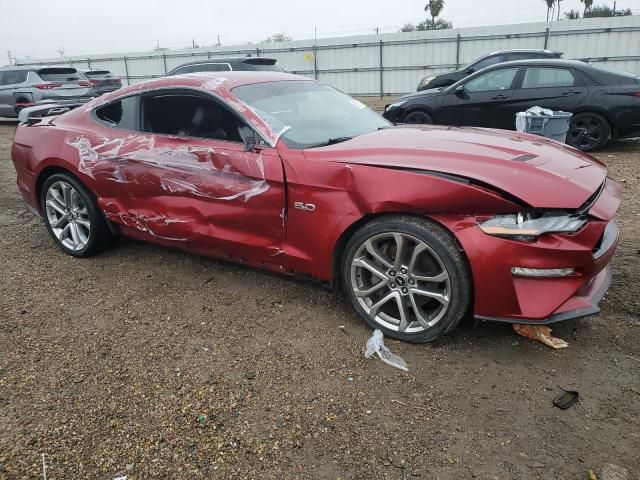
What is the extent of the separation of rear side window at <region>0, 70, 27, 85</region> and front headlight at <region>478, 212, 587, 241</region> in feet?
45.8

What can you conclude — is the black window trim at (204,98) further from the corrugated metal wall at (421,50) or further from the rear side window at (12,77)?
the corrugated metal wall at (421,50)

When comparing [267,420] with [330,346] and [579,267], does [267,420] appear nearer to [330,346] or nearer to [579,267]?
[330,346]

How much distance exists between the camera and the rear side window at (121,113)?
13.1ft

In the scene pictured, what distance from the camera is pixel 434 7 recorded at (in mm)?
49500

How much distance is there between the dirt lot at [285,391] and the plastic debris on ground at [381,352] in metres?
0.05

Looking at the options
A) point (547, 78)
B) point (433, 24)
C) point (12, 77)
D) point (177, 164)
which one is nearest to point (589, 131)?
point (547, 78)

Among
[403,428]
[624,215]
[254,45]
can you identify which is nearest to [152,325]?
[403,428]

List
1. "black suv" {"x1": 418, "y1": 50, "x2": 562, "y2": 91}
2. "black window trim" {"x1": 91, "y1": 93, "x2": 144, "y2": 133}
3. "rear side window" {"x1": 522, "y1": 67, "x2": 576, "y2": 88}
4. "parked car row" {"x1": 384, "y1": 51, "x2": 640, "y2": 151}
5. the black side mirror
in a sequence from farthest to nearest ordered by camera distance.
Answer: "black suv" {"x1": 418, "y1": 50, "x2": 562, "y2": 91} < "rear side window" {"x1": 522, "y1": 67, "x2": 576, "y2": 88} < "parked car row" {"x1": 384, "y1": 51, "x2": 640, "y2": 151} < "black window trim" {"x1": 91, "y1": 93, "x2": 144, "y2": 133} < the black side mirror

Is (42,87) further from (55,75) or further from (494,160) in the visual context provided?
(494,160)

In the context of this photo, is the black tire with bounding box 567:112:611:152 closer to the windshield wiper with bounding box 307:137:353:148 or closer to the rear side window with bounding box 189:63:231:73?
the windshield wiper with bounding box 307:137:353:148

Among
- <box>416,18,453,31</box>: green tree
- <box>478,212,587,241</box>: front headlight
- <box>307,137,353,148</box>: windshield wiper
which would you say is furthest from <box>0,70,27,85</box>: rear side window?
<box>416,18,453,31</box>: green tree

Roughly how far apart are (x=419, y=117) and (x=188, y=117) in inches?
249

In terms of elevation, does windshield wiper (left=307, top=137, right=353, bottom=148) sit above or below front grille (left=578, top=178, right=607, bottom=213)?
above

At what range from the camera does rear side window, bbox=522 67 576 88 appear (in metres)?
8.09
